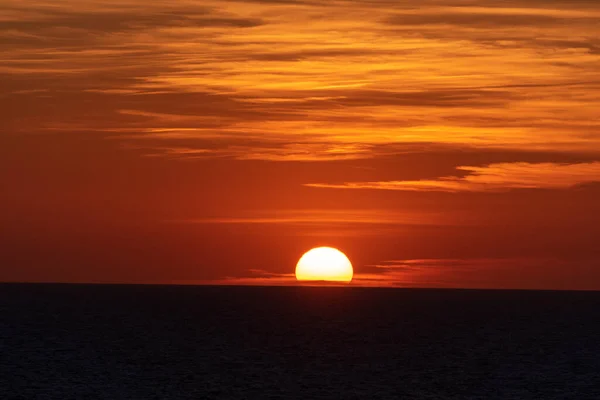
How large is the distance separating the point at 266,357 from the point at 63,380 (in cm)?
2585

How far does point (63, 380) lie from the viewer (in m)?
78.4

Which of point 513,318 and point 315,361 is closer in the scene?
point 315,361

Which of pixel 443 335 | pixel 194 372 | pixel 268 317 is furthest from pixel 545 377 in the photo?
pixel 268 317

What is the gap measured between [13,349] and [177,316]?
6600cm

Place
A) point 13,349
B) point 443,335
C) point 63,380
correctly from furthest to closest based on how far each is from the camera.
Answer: point 443,335, point 13,349, point 63,380

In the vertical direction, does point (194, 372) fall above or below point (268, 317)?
below

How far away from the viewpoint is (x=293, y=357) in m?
99.5

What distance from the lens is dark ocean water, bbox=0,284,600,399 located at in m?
75.1

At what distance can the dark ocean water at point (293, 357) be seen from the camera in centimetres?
7512

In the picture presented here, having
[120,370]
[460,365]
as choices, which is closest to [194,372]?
[120,370]

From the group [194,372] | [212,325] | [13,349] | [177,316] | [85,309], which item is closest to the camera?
[194,372]

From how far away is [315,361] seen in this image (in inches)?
3792

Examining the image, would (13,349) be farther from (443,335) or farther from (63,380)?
(443,335)

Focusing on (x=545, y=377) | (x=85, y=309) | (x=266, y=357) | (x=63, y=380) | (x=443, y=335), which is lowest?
(x=63, y=380)
